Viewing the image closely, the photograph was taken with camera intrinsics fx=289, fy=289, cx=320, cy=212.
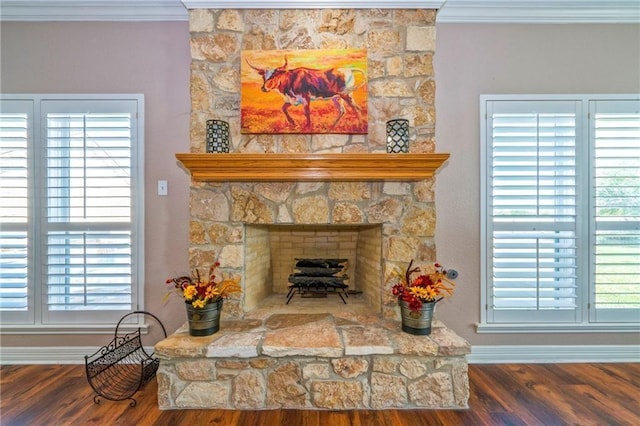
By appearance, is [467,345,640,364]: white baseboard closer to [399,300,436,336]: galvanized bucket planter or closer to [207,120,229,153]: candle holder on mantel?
[399,300,436,336]: galvanized bucket planter

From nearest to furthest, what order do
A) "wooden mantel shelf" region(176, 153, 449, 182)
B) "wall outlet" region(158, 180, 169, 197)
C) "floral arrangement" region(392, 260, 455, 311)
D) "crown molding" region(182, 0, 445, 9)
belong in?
"floral arrangement" region(392, 260, 455, 311)
"wooden mantel shelf" region(176, 153, 449, 182)
"crown molding" region(182, 0, 445, 9)
"wall outlet" region(158, 180, 169, 197)

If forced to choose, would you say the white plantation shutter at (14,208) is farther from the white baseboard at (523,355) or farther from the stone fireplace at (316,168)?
the stone fireplace at (316,168)

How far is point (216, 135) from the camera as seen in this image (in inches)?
81.5

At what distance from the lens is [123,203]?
2.45m

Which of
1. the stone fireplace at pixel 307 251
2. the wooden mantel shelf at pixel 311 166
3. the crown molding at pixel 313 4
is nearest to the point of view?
Answer: the wooden mantel shelf at pixel 311 166

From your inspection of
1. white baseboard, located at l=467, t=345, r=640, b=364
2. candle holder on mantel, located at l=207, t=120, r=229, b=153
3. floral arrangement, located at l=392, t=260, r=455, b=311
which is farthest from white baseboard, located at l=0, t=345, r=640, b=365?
candle holder on mantel, located at l=207, t=120, r=229, b=153

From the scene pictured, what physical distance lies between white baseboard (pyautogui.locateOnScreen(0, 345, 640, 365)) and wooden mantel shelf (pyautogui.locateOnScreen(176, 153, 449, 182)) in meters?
1.68

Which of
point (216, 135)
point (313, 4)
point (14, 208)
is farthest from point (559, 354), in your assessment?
point (14, 208)

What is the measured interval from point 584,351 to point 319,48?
3292 mm

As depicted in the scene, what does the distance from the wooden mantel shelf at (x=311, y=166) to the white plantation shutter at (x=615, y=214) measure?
5.20ft

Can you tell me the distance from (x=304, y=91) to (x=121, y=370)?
2648mm

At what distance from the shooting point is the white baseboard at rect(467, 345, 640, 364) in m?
2.43

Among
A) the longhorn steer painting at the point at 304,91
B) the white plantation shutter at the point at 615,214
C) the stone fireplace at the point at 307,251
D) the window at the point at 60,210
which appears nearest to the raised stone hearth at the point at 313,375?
the stone fireplace at the point at 307,251

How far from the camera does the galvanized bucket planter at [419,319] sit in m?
1.90
